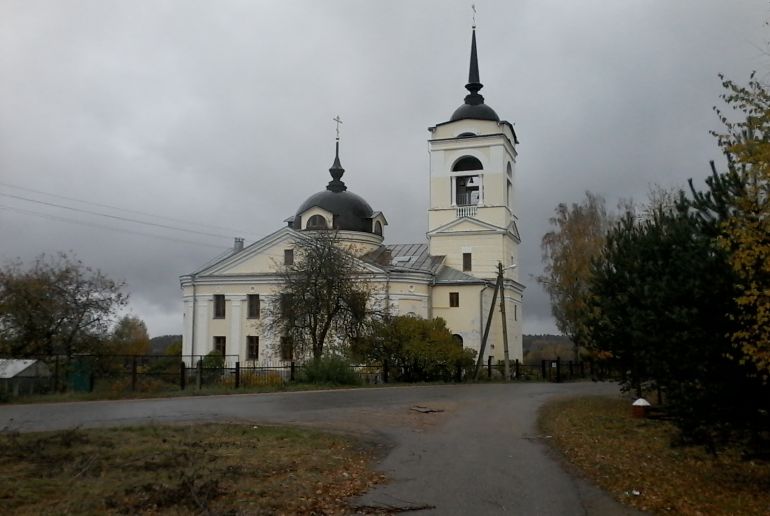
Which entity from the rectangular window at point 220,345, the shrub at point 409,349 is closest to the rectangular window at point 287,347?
the shrub at point 409,349

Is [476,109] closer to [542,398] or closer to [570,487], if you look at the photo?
[542,398]

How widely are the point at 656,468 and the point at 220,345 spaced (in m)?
41.6

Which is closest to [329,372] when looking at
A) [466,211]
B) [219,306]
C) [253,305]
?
[253,305]

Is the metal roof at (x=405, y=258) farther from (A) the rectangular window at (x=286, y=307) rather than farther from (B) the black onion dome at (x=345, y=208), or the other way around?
(A) the rectangular window at (x=286, y=307)

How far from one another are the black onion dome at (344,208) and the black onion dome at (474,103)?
9275 mm

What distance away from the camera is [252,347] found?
4838 cm

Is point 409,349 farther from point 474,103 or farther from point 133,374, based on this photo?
point 474,103

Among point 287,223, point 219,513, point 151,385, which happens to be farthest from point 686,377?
point 287,223

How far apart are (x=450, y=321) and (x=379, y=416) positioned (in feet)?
103

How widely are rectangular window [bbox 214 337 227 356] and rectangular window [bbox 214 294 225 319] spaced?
150cm

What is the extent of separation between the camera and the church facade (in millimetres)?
47375

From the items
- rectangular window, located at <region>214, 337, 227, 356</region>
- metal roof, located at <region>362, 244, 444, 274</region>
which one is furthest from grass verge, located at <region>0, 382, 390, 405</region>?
rectangular window, located at <region>214, 337, 227, 356</region>

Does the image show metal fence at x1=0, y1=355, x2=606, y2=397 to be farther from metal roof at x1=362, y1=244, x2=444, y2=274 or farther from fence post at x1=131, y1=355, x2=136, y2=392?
metal roof at x1=362, y1=244, x2=444, y2=274

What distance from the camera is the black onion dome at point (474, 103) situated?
51.2 meters
